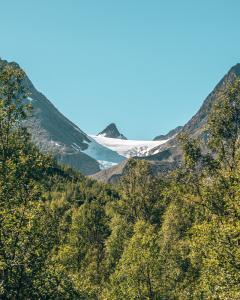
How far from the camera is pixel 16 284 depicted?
122 ft

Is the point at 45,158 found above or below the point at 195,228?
above

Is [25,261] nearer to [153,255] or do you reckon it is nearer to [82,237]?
[153,255]

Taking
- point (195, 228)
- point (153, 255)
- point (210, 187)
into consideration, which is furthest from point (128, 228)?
point (195, 228)

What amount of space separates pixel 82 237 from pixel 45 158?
6427cm

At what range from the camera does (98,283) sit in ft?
291

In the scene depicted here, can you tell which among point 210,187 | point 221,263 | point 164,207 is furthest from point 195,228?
point 164,207

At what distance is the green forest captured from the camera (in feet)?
125

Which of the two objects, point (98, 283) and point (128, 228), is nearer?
point (98, 283)

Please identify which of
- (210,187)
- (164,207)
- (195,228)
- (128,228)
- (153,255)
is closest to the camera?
(195,228)

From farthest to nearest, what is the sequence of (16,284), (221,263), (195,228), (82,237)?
(82,237)
(195,228)
(221,263)
(16,284)

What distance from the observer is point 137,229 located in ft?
263

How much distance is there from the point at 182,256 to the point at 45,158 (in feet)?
140

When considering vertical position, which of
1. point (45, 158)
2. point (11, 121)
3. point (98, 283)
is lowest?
point (98, 283)

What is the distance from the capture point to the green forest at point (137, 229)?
38.0 m
